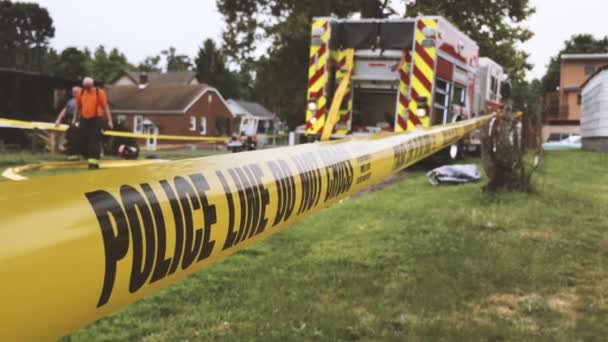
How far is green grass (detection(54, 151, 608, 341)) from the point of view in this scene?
315 cm

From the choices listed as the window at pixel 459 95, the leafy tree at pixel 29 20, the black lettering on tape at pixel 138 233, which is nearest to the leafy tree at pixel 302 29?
the window at pixel 459 95

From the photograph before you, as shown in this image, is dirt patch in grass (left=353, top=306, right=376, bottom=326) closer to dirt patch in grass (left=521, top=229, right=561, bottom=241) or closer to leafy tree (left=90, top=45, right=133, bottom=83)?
dirt patch in grass (left=521, top=229, right=561, bottom=241)

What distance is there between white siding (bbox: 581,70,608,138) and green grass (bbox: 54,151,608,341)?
15078 mm

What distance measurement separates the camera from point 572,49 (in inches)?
2906

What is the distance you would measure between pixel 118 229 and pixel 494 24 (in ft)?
90.2

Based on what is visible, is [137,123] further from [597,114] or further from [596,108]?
[597,114]

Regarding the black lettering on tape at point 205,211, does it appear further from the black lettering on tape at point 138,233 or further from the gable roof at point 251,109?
the gable roof at point 251,109

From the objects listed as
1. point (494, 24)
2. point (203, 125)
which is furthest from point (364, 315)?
point (203, 125)

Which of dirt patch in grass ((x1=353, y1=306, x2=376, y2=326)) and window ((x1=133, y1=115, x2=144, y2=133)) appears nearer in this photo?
dirt patch in grass ((x1=353, y1=306, x2=376, y2=326))

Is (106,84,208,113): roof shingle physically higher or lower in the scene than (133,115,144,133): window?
higher

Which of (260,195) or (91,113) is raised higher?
(91,113)

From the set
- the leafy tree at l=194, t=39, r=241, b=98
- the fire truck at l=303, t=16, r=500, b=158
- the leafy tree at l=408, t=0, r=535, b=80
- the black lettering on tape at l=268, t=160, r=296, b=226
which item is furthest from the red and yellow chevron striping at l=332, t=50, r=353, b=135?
the leafy tree at l=194, t=39, r=241, b=98

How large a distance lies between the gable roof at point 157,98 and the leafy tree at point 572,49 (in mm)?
42471

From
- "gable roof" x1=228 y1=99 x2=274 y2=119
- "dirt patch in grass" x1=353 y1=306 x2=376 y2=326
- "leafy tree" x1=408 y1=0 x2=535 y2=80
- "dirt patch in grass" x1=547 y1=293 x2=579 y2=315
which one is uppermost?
"leafy tree" x1=408 y1=0 x2=535 y2=80
